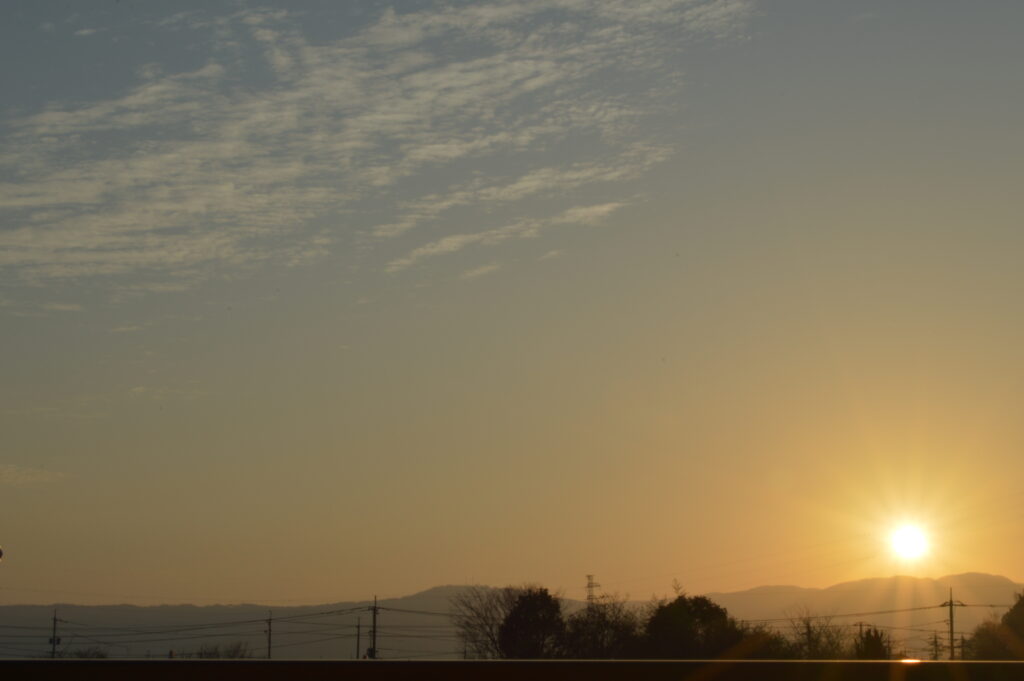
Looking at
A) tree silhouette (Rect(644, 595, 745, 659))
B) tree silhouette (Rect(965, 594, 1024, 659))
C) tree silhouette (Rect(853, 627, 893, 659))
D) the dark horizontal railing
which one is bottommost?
tree silhouette (Rect(965, 594, 1024, 659))

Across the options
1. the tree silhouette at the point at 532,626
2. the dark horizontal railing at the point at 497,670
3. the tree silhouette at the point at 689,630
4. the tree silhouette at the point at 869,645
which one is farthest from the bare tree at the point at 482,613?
the dark horizontal railing at the point at 497,670

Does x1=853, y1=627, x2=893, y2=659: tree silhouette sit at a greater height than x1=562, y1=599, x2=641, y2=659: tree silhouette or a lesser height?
greater

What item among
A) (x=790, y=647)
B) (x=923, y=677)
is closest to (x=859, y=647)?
(x=923, y=677)

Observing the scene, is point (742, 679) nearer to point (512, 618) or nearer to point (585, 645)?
point (585, 645)

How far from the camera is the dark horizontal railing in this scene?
3.43m

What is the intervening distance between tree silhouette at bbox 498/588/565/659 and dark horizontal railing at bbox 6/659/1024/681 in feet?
126

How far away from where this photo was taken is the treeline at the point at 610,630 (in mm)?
37406

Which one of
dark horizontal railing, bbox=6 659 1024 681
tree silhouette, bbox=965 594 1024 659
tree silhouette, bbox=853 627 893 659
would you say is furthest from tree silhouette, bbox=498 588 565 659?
dark horizontal railing, bbox=6 659 1024 681

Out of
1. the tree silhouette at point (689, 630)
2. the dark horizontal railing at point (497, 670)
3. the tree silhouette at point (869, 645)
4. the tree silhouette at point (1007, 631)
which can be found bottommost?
the tree silhouette at point (1007, 631)

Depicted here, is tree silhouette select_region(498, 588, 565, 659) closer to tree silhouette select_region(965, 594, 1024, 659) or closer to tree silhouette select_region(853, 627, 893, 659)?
tree silhouette select_region(965, 594, 1024, 659)

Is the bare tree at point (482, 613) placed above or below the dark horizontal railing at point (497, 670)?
below

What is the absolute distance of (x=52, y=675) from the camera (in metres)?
3.48

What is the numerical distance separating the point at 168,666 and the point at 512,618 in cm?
5063

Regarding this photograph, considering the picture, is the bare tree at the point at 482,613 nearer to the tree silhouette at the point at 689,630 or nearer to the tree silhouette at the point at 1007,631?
the tree silhouette at the point at 689,630
